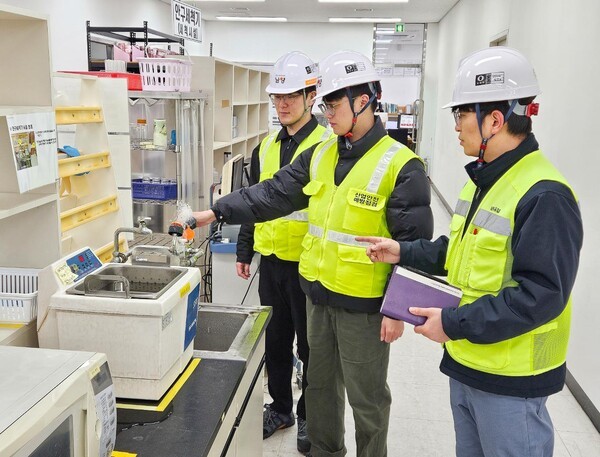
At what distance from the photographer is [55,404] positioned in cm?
87

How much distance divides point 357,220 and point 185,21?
3.61 m

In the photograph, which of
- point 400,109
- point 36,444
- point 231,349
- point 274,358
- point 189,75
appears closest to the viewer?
point 36,444

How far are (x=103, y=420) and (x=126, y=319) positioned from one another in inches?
12.0

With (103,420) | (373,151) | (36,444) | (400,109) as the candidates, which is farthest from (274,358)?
(400,109)

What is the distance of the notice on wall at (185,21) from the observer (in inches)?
181

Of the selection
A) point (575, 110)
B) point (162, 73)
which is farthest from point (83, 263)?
point (575, 110)

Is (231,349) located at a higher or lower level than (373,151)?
lower

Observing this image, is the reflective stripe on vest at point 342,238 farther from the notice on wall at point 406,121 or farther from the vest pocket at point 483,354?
the notice on wall at point 406,121

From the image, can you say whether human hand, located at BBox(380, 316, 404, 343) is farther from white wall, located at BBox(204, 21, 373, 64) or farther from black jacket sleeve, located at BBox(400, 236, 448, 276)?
white wall, located at BBox(204, 21, 373, 64)

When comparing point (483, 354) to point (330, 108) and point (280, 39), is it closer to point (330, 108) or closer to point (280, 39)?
point (330, 108)

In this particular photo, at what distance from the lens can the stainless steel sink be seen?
1.68m

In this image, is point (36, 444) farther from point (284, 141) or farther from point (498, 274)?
point (284, 141)

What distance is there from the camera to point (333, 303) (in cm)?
200

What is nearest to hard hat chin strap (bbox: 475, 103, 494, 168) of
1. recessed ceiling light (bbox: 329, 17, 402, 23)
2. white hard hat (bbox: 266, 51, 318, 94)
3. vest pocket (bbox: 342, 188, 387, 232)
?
vest pocket (bbox: 342, 188, 387, 232)
